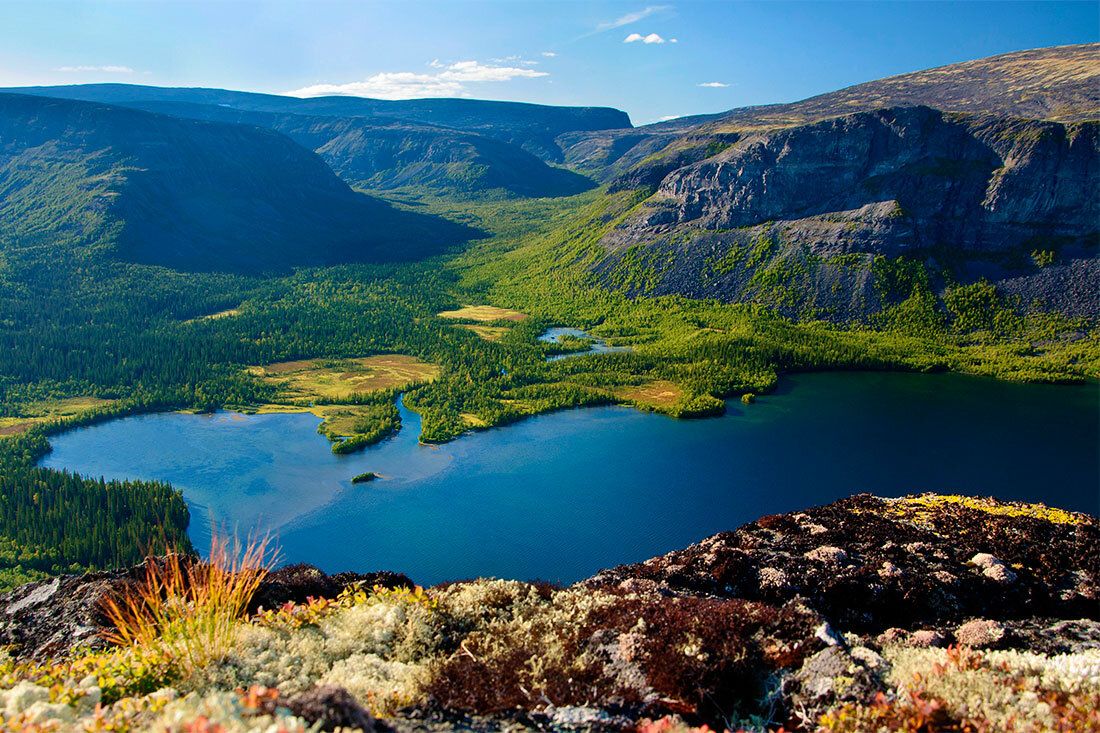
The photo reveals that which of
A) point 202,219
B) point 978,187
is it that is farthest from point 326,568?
point 202,219

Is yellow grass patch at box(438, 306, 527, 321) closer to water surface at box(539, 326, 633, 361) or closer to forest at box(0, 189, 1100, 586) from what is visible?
forest at box(0, 189, 1100, 586)

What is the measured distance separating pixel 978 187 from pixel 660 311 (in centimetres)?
6050

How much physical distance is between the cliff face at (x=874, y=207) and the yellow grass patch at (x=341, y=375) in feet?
185

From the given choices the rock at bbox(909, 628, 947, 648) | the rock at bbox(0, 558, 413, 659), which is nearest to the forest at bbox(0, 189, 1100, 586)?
the rock at bbox(0, 558, 413, 659)

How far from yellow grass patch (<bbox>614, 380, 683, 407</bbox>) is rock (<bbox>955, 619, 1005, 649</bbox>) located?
65.8 m

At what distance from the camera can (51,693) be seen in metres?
8.62

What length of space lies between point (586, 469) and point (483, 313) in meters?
77.1

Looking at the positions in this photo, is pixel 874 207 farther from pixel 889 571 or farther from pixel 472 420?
pixel 889 571

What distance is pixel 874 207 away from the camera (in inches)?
4589

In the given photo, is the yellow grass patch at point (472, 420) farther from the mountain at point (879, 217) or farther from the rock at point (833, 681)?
the mountain at point (879, 217)

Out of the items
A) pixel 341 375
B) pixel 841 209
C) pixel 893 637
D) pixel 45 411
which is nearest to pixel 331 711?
pixel 893 637

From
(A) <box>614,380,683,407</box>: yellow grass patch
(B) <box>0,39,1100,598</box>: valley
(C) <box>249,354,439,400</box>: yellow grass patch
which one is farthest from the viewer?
(C) <box>249,354,439,400</box>: yellow grass patch

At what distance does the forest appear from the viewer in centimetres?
5375

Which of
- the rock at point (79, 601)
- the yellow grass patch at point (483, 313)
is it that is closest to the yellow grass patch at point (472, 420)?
the yellow grass patch at point (483, 313)
